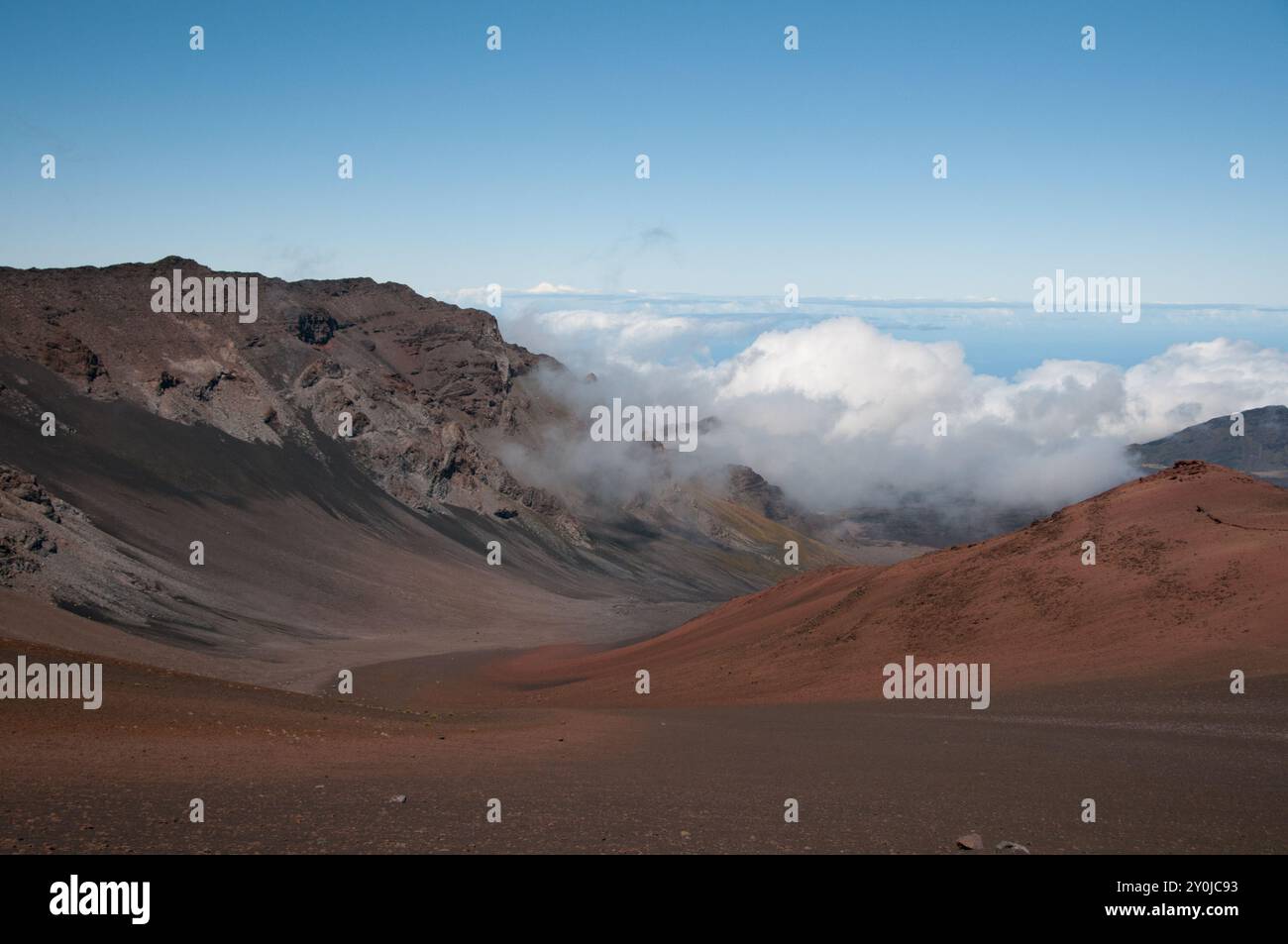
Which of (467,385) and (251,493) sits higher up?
(467,385)

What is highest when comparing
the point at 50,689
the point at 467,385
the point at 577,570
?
the point at 467,385

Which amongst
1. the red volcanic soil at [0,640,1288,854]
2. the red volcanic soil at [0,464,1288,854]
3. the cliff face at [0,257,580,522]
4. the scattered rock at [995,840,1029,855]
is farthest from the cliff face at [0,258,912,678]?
the scattered rock at [995,840,1029,855]

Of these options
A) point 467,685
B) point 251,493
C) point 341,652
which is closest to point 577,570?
point 251,493

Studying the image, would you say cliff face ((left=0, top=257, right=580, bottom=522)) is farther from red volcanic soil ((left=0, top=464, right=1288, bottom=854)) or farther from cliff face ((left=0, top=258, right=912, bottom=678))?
red volcanic soil ((left=0, top=464, right=1288, bottom=854))

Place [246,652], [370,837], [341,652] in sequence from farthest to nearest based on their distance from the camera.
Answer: [341,652]
[246,652]
[370,837]

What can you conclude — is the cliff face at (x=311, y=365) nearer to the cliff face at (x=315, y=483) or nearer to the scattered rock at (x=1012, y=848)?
the cliff face at (x=315, y=483)
